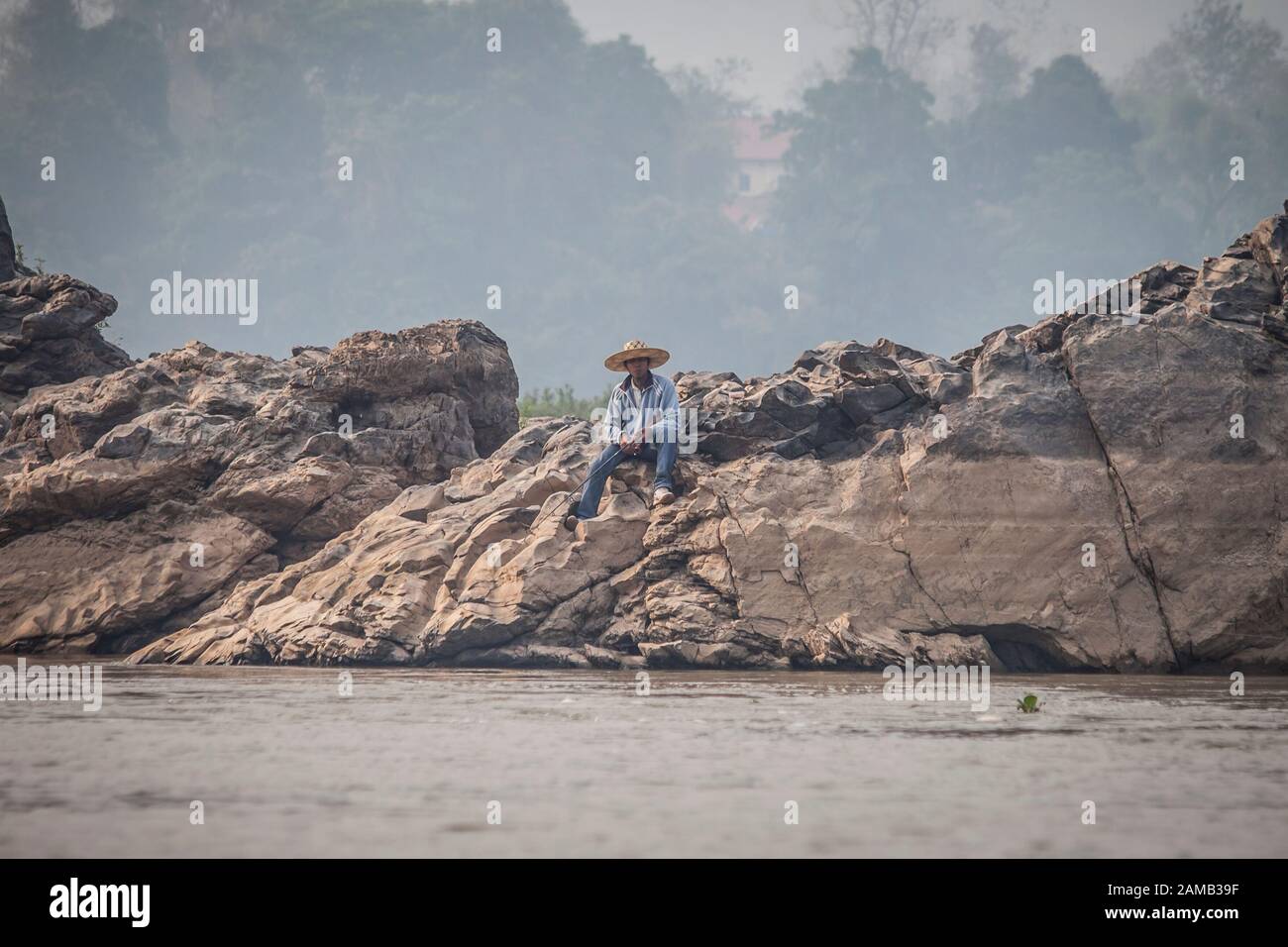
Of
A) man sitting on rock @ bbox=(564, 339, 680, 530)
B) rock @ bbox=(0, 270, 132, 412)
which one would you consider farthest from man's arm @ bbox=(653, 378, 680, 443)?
rock @ bbox=(0, 270, 132, 412)

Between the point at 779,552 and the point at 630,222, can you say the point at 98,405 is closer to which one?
the point at 779,552

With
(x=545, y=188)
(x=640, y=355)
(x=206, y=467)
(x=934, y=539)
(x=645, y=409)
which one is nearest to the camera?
(x=934, y=539)

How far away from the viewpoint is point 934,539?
11602 mm

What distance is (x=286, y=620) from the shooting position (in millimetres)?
12758

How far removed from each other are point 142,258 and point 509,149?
38542 millimetres

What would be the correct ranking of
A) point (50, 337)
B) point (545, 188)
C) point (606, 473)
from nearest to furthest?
point (606, 473), point (50, 337), point (545, 188)

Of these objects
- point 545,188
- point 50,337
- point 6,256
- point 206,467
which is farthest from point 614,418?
point 545,188

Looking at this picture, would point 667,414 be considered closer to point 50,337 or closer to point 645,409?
point 645,409

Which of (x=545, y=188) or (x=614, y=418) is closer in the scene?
(x=614, y=418)

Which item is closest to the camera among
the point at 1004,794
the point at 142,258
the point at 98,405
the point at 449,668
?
the point at 1004,794

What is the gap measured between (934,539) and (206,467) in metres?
9.42

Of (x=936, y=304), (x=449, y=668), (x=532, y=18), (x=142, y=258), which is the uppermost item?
(x=532, y=18)

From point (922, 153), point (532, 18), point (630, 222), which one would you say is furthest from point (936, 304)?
point (532, 18)

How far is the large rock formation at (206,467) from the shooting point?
14.6 metres
